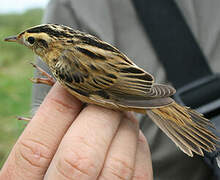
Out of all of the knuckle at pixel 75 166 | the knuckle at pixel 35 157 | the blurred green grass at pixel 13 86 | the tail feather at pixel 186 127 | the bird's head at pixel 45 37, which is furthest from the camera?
the blurred green grass at pixel 13 86

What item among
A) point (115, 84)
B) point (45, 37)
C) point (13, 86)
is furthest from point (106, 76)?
→ point (13, 86)

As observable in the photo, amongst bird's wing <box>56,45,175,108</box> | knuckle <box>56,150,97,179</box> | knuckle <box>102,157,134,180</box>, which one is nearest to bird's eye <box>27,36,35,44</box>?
bird's wing <box>56,45,175,108</box>

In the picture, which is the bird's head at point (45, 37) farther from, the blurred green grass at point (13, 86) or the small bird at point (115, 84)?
the blurred green grass at point (13, 86)

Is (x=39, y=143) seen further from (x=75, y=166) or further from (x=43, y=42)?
(x=43, y=42)

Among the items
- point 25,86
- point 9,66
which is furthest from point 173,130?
point 9,66

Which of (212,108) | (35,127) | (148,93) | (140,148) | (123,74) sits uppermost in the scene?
(35,127)

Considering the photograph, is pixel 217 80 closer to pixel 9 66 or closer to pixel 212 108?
pixel 212 108

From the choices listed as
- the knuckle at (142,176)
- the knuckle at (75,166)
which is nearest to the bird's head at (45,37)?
the knuckle at (75,166)
